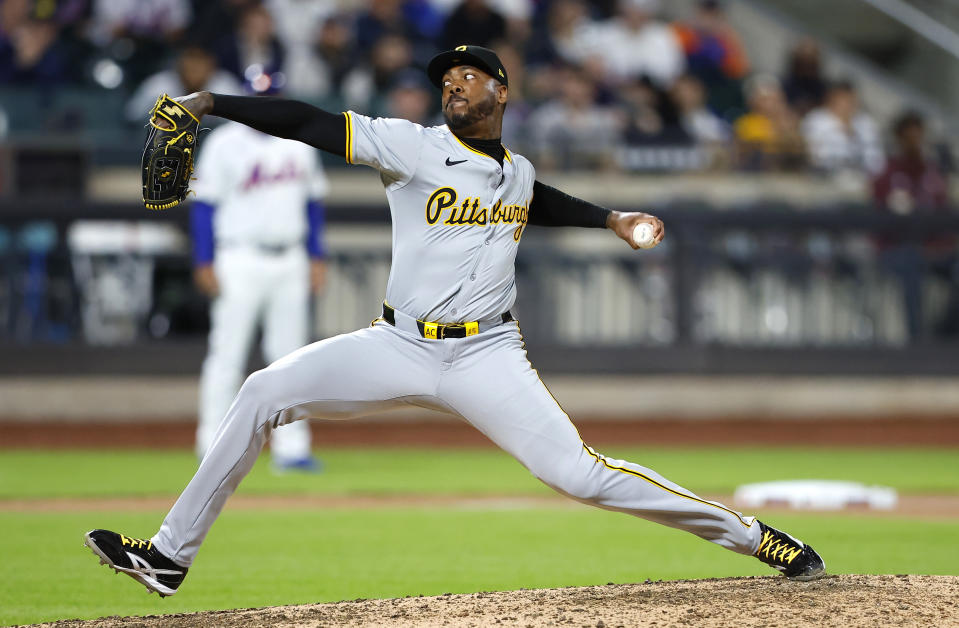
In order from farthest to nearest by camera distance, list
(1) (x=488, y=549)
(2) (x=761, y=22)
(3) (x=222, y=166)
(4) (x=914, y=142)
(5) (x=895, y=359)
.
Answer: (2) (x=761, y=22), (4) (x=914, y=142), (5) (x=895, y=359), (3) (x=222, y=166), (1) (x=488, y=549)

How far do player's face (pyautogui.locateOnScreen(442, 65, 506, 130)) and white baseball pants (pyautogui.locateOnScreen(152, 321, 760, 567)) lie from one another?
737mm

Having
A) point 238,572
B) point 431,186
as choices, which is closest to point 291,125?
point 431,186

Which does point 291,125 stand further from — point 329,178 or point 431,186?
point 329,178

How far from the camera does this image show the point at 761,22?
55.1 feet

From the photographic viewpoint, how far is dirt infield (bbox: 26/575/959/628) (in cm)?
421

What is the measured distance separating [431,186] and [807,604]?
1.83 m

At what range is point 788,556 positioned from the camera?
471cm

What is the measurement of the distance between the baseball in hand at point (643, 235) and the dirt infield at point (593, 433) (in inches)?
271

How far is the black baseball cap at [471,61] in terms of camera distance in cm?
455

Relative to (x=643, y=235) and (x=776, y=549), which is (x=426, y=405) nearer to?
(x=643, y=235)

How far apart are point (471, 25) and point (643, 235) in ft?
32.7

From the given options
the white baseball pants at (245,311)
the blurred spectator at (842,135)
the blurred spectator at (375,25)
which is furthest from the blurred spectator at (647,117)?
the white baseball pants at (245,311)

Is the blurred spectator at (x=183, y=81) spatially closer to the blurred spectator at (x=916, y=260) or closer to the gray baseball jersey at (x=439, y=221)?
the blurred spectator at (x=916, y=260)

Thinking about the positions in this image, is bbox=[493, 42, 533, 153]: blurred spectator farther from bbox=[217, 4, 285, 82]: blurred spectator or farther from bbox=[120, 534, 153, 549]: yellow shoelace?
bbox=[120, 534, 153, 549]: yellow shoelace
